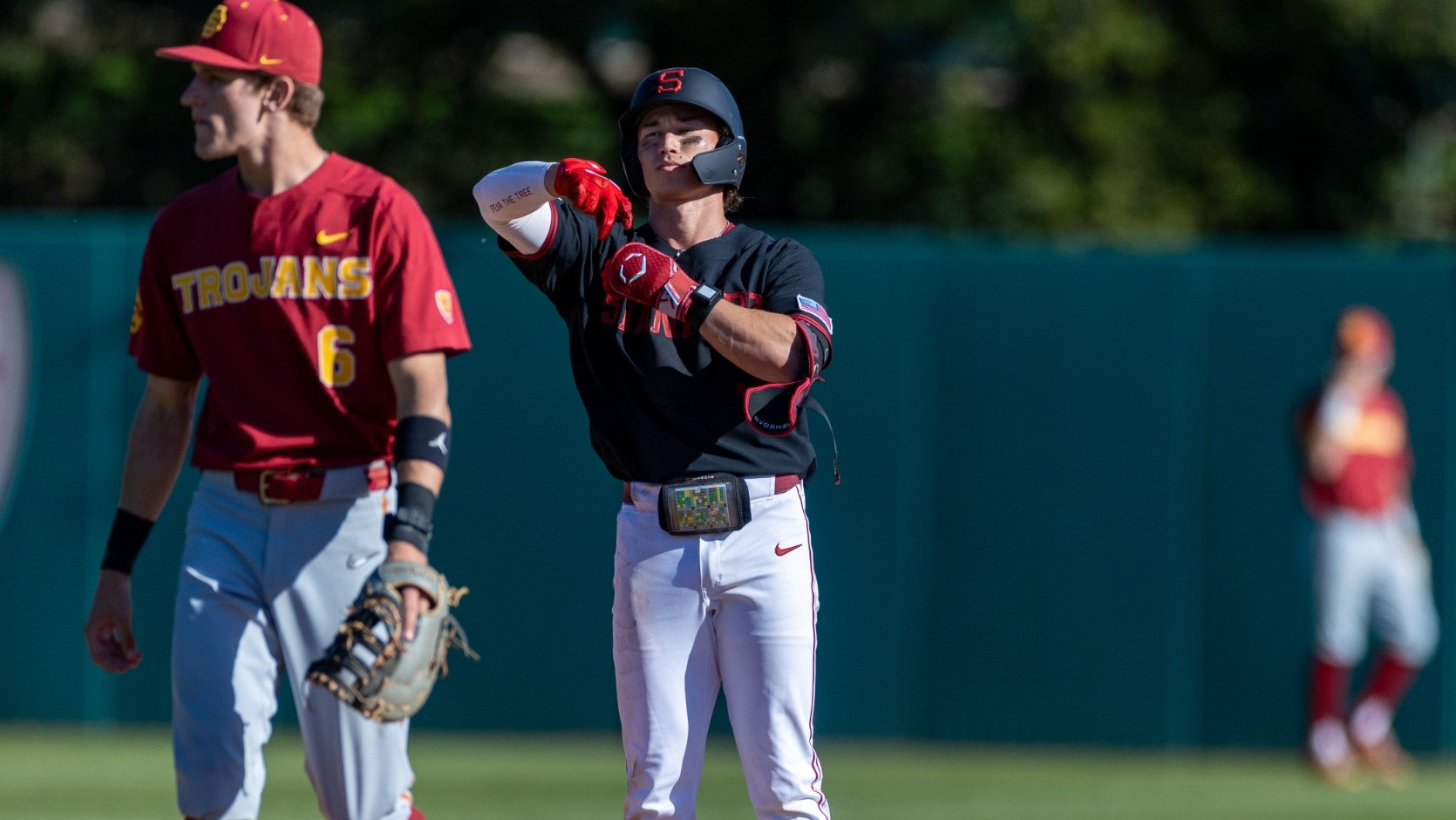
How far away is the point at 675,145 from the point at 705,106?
0.41ft

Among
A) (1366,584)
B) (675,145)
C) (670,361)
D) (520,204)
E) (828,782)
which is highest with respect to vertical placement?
(675,145)

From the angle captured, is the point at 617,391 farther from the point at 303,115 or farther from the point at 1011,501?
the point at 1011,501

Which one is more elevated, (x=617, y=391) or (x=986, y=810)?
(x=617, y=391)

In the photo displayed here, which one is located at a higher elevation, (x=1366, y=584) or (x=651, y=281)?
(x=651, y=281)

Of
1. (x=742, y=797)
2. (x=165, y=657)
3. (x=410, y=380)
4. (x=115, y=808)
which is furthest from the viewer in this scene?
(x=165, y=657)

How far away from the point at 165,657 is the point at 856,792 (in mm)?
3892

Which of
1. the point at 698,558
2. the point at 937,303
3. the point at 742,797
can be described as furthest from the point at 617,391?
the point at 937,303

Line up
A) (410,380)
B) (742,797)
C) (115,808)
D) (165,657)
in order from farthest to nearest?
(165,657)
(742,797)
(115,808)
(410,380)

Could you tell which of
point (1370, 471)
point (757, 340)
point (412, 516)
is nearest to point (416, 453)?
point (412, 516)

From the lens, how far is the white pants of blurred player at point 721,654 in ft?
15.5

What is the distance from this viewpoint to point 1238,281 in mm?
10195

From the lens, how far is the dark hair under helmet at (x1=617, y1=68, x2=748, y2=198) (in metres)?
4.77

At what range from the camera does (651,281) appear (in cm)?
452

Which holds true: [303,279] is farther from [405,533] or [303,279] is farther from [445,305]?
[405,533]
